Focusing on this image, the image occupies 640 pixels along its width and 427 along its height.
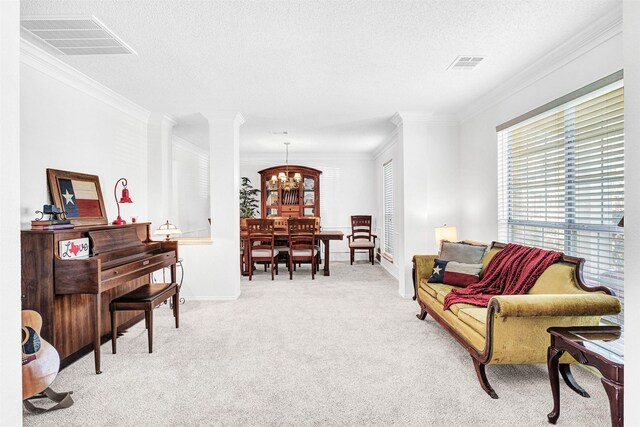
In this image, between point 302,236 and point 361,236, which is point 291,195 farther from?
point 302,236

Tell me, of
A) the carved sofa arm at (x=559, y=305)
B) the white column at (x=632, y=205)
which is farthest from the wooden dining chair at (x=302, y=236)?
the white column at (x=632, y=205)

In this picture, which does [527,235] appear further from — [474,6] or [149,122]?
[149,122]

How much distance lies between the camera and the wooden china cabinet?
301 inches

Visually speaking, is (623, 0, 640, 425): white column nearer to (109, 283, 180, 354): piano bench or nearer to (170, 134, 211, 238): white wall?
(109, 283, 180, 354): piano bench

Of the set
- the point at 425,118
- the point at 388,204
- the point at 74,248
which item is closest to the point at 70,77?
the point at 74,248

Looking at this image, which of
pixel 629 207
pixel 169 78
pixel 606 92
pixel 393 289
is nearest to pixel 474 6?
pixel 606 92

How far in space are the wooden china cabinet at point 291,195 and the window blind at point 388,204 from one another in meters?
1.40

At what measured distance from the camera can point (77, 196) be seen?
329 centimetres

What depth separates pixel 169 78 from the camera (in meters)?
3.41

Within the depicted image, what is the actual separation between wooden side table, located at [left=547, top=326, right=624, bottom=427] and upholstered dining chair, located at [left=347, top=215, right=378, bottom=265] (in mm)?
5048

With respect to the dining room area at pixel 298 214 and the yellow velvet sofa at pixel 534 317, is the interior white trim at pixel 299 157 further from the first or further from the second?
the yellow velvet sofa at pixel 534 317

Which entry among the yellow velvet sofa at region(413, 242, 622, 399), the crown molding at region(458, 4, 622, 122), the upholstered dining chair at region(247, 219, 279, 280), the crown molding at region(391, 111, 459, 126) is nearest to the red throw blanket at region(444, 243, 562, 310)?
the yellow velvet sofa at region(413, 242, 622, 399)

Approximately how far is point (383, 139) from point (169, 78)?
397 cm

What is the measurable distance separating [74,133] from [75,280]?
1.54 meters
